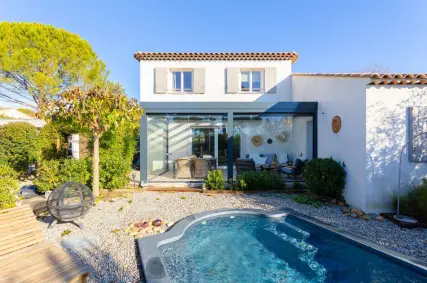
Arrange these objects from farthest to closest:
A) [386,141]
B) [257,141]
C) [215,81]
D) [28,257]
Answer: [257,141] → [215,81] → [386,141] → [28,257]

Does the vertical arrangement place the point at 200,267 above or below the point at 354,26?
below

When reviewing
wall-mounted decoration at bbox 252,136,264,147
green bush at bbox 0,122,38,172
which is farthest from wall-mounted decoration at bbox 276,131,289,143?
green bush at bbox 0,122,38,172

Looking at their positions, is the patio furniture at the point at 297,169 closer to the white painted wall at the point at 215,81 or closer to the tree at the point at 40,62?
the white painted wall at the point at 215,81

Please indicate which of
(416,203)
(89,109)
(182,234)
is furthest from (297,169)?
(89,109)

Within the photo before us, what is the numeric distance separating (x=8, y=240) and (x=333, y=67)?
29.1 m

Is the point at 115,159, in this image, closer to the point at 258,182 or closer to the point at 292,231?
the point at 258,182

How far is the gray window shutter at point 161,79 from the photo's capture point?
40.7 feet

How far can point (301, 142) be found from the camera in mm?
12781

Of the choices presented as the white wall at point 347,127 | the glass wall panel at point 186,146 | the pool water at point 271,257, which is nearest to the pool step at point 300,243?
the pool water at point 271,257

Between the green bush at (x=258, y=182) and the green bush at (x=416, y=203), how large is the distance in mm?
3768

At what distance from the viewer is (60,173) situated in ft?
26.1

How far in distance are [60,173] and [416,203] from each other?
11.6 m

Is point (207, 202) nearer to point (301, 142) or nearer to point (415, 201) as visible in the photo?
point (415, 201)

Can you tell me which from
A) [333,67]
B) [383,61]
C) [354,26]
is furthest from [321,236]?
[383,61]
